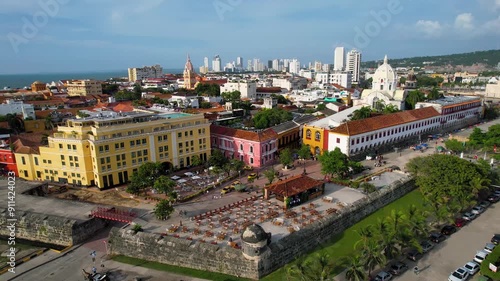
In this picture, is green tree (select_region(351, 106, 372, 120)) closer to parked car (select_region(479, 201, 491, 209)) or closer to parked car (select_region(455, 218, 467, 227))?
parked car (select_region(479, 201, 491, 209))

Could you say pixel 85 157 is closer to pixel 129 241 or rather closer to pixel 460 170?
pixel 129 241

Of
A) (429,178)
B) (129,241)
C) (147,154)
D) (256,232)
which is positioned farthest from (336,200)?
(147,154)

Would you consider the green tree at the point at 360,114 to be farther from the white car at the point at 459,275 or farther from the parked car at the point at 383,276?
the parked car at the point at 383,276

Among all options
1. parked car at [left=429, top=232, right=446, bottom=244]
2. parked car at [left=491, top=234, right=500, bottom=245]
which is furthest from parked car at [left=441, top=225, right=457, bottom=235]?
parked car at [left=491, top=234, right=500, bottom=245]

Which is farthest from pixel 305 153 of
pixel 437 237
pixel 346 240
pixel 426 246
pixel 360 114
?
pixel 426 246

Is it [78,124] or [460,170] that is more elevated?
[78,124]

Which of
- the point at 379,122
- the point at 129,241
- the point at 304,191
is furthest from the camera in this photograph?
the point at 379,122
